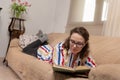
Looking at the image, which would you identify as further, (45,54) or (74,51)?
(45,54)

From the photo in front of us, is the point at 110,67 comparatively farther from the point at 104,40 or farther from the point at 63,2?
the point at 63,2

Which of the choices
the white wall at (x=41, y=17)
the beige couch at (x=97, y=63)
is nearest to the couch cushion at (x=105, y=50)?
the beige couch at (x=97, y=63)

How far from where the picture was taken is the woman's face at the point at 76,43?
1.89 metres

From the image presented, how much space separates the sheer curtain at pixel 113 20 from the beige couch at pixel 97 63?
0.49 m

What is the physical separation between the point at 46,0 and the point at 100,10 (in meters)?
1.32

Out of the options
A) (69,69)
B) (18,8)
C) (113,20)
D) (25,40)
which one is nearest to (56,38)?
(25,40)

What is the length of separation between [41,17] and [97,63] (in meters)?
2.54

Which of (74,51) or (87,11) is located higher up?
(87,11)

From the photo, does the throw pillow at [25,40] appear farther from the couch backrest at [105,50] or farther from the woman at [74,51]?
the woman at [74,51]

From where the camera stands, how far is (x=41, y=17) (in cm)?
460

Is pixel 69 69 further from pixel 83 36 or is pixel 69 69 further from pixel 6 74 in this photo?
pixel 6 74

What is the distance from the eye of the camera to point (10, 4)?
4.23m

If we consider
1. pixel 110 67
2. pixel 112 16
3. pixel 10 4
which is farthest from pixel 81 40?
pixel 10 4

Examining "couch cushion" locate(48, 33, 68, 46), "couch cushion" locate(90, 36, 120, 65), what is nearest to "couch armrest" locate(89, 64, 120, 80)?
"couch cushion" locate(90, 36, 120, 65)
